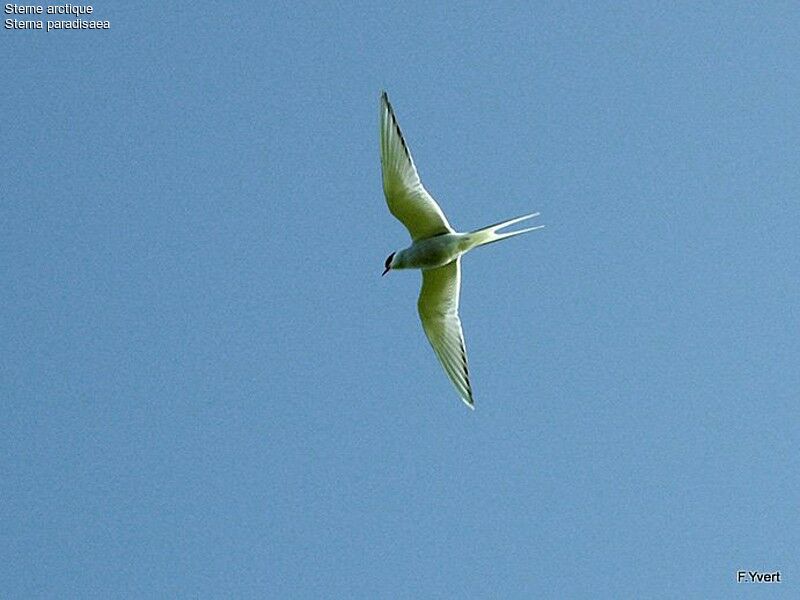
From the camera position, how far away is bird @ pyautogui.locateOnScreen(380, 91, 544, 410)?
1203cm

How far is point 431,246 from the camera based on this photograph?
40.7ft

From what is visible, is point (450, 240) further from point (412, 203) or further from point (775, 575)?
point (775, 575)

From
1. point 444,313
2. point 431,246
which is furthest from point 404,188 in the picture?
point 444,313

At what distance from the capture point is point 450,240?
12.2 meters

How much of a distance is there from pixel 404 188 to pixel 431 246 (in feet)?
2.29

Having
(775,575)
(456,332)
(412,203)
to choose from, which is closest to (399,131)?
(412,203)

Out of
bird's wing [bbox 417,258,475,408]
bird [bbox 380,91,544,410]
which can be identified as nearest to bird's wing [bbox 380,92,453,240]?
bird [bbox 380,91,544,410]

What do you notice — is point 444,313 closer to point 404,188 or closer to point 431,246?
point 431,246

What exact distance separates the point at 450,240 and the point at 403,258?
689mm

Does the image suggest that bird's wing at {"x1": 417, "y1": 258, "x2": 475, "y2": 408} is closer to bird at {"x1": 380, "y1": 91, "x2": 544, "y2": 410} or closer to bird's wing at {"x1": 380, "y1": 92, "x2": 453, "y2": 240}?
bird at {"x1": 380, "y1": 91, "x2": 544, "y2": 410}

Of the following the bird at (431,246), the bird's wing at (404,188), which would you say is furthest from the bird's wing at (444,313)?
the bird's wing at (404,188)

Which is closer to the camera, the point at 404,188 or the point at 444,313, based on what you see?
the point at 404,188

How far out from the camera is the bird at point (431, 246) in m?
12.0

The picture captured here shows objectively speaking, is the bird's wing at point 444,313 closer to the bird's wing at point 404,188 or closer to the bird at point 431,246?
the bird at point 431,246
